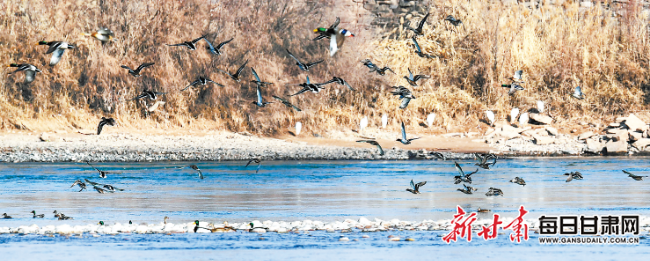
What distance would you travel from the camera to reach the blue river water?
11.7 metres

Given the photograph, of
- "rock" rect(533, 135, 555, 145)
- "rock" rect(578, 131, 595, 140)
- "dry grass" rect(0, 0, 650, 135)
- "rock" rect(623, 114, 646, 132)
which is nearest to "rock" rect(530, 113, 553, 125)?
"dry grass" rect(0, 0, 650, 135)

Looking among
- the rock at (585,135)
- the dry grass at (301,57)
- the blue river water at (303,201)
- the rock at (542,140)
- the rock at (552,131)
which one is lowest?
the blue river water at (303,201)

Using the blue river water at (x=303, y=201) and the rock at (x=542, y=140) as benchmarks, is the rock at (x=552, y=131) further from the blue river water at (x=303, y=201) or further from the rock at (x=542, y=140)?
the blue river water at (x=303, y=201)

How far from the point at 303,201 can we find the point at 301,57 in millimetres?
18053

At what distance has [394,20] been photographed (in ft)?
137

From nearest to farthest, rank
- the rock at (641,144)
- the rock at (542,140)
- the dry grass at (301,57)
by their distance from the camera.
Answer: the rock at (641,144) < the rock at (542,140) < the dry grass at (301,57)

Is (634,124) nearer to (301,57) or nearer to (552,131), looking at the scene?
(552,131)

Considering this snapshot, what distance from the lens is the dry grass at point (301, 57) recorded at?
3269cm

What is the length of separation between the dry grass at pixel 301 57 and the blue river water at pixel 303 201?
237 inches

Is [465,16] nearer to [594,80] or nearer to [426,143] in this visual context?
[594,80]

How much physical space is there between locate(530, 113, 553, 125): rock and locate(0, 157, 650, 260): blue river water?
5264 mm

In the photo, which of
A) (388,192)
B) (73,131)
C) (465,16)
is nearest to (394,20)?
(465,16)

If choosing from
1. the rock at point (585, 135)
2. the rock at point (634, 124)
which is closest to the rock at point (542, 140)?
the rock at point (585, 135)

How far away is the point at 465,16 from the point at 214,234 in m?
26.2
